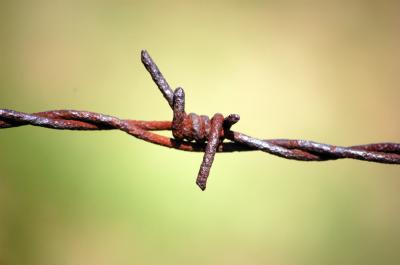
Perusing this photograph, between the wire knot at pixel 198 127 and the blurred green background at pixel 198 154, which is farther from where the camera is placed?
the blurred green background at pixel 198 154

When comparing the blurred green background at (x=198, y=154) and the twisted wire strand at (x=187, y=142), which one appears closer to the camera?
the twisted wire strand at (x=187, y=142)

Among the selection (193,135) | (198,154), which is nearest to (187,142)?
(193,135)

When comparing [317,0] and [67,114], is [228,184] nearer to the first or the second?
[67,114]

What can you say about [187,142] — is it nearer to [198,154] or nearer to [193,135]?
[193,135]

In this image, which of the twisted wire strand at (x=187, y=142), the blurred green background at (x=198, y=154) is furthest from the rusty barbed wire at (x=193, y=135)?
the blurred green background at (x=198, y=154)

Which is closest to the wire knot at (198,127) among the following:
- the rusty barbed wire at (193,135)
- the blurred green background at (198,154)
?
the rusty barbed wire at (193,135)

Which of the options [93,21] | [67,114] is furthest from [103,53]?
[67,114]

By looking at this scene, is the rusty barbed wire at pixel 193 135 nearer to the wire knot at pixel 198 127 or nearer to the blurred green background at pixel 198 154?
the wire knot at pixel 198 127

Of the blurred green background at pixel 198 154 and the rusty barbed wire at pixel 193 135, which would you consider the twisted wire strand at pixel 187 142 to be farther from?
the blurred green background at pixel 198 154
